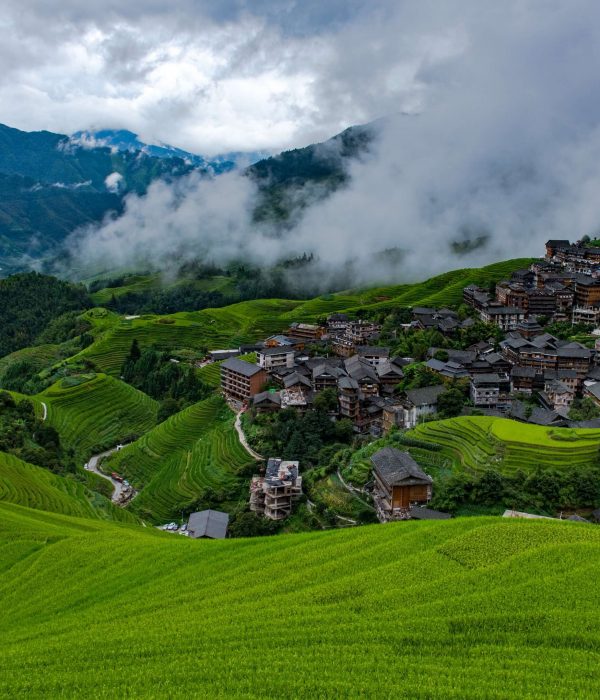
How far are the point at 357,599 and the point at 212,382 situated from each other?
4932cm

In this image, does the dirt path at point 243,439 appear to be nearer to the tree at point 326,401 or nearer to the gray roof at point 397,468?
the tree at point 326,401

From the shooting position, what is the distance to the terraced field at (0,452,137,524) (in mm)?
Result: 30516

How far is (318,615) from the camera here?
1392 centimetres

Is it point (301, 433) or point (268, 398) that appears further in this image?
point (268, 398)

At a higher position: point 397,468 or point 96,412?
point 397,468

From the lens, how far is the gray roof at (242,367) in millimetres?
53594

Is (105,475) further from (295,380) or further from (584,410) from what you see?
(584,410)

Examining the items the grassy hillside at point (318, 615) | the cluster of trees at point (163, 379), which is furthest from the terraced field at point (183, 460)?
the grassy hillside at point (318, 615)

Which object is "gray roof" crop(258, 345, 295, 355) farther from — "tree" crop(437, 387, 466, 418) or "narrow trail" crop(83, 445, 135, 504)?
"tree" crop(437, 387, 466, 418)

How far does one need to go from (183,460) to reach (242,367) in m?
12.4

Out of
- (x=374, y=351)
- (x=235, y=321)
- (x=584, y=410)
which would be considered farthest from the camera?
(x=235, y=321)

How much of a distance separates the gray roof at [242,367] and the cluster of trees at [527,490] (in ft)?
89.4

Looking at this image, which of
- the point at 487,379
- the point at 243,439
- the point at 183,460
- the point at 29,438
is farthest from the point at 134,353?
the point at 487,379

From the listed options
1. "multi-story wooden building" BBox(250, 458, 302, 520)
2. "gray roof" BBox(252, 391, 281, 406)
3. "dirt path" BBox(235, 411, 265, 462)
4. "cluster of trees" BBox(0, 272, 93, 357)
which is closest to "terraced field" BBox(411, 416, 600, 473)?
"multi-story wooden building" BBox(250, 458, 302, 520)
